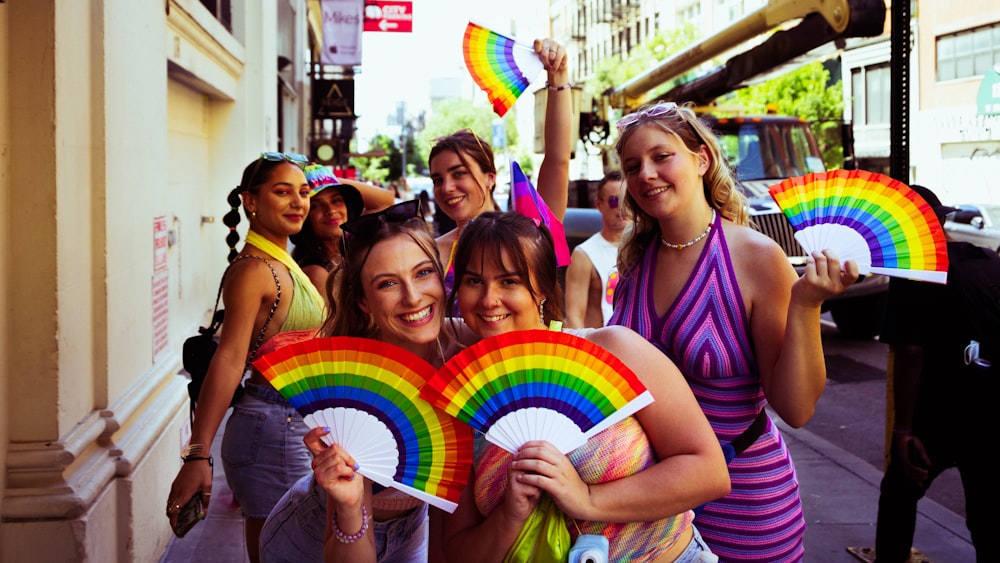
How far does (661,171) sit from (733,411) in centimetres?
70

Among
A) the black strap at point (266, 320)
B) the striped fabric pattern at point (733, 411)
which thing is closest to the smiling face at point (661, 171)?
the striped fabric pattern at point (733, 411)

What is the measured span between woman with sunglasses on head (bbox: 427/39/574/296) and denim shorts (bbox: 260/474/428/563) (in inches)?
50.7

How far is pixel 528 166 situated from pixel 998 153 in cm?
7263

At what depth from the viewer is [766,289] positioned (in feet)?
8.40

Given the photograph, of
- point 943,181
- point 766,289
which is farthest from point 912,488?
point 943,181

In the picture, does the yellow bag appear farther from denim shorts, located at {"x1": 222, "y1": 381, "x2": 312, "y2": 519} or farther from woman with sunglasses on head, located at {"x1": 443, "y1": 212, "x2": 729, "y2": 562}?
denim shorts, located at {"x1": 222, "y1": 381, "x2": 312, "y2": 519}

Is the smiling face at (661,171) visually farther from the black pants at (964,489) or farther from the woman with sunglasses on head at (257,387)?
the black pants at (964,489)

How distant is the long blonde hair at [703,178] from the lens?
8.87ft

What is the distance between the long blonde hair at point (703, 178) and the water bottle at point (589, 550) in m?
1.22

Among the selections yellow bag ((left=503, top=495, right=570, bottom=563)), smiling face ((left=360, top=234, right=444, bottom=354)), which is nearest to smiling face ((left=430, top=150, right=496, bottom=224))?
smiling face ((left=360, top=234, right=444, bottom=354))

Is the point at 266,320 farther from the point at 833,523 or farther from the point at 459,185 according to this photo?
the point at 833,523

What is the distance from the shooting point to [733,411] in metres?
2.58

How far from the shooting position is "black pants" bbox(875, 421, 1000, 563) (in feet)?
10.4

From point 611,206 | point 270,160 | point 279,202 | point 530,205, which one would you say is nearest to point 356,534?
point 530,205
